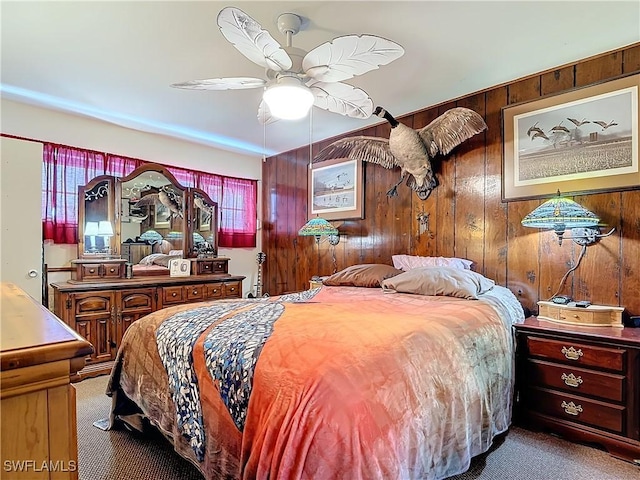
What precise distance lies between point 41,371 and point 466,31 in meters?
2.64

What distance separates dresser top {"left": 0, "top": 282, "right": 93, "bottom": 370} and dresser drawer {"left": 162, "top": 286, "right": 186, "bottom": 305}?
313 cm

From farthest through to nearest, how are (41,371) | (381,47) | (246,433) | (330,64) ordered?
(330,64)
(381,47)
(246,433)
(41,371)

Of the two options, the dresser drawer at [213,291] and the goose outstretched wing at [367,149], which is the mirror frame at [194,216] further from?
the goose outstretched wing at [367,149]

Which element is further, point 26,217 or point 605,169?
point 26,217

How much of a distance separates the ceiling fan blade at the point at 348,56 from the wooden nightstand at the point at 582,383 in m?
1.89

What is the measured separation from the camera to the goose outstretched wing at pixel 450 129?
292cm

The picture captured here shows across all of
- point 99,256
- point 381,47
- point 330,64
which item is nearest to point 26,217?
point 99,256

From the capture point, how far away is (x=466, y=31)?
229 cm

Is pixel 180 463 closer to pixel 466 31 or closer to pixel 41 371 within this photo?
pixel 41 371

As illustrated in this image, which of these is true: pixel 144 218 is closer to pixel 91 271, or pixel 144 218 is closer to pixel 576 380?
pixel 91 271

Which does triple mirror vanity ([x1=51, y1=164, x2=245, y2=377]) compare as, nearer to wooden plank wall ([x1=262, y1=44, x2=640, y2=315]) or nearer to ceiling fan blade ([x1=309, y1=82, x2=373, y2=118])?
wooden plank wall ([x1=262, y1=44, x2=640, y2=315])

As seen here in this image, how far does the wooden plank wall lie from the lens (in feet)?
8.20

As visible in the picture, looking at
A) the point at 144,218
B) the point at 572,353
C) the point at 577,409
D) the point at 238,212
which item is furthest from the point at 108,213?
the point at 577,409

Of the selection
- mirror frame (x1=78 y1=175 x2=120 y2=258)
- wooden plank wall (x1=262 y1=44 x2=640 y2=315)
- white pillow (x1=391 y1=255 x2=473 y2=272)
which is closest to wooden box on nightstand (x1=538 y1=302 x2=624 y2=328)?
wooden plank wall (x1=262 y1=44 x2=640 y2=315)
